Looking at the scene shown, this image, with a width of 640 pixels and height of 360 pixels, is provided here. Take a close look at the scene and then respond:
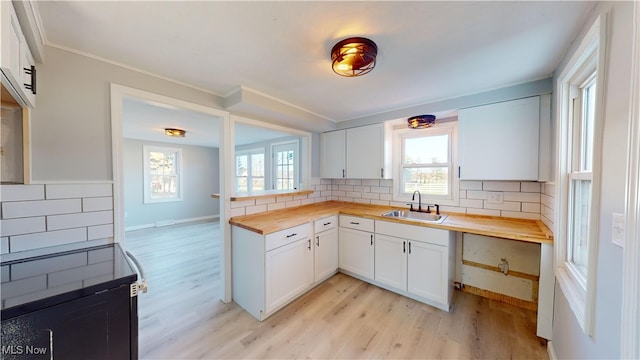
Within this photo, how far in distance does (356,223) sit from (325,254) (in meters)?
0.53

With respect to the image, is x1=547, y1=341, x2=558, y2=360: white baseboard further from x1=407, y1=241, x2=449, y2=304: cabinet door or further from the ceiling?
the ceiling

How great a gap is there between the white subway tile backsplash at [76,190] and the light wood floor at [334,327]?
1209 millimetres

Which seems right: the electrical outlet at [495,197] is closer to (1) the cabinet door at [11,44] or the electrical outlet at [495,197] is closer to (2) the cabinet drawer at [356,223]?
(2) the cabinet drawer at [356,223]

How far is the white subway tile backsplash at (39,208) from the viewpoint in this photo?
1.27m

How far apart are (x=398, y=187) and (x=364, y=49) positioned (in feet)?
6.96

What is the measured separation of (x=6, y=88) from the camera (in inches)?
39.6

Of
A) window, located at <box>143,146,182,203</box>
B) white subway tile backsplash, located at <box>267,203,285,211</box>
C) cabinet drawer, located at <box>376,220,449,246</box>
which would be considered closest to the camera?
cabinet drawer, located at <box>376,220,449,246</box>

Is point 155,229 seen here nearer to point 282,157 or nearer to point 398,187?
point 282,157

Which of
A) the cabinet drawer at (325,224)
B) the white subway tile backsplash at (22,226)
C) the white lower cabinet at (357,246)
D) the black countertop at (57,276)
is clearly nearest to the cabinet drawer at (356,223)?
the white lower cabinet at (357,246)

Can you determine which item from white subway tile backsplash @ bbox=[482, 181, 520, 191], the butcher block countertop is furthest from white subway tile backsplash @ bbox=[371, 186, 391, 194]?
white subway tile backsplash @ bbox=[482, 181, 520, 191]

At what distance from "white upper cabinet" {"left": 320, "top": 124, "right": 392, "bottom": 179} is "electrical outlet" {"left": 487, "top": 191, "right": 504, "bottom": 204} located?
111 centimetres

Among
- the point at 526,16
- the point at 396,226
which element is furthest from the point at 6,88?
the point at 396,226

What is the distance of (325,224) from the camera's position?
268 centimetres

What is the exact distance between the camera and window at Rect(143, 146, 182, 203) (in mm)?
5312
